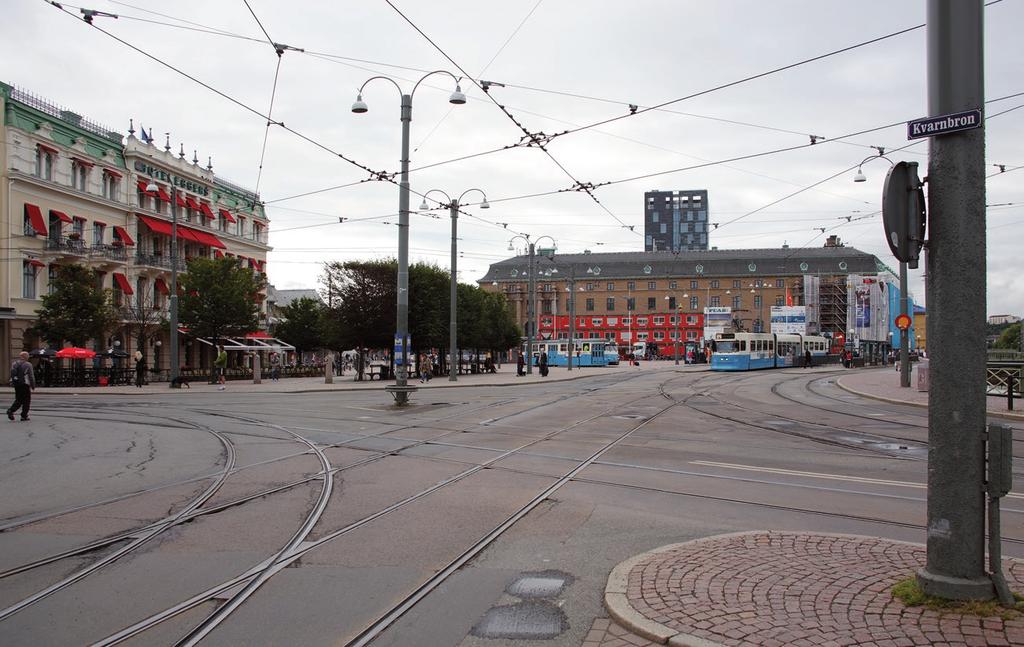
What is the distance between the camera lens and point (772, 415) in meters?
19.2

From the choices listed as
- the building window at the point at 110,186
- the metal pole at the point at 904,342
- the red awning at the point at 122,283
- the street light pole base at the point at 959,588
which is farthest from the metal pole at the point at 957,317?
the building window at the point at 110,186

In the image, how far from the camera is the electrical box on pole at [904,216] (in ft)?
15.4

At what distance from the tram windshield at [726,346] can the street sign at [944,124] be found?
4968 cm

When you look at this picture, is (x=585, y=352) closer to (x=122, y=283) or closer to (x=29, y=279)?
(x=122, y=283)

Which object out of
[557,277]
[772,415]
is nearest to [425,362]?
[772,415]

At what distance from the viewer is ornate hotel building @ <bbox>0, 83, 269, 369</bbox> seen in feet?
135

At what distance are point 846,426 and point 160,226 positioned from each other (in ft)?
158

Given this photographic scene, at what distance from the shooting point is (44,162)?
4328 centimetres

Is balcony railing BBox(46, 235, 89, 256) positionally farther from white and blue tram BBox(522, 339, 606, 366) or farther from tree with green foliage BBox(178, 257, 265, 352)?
white and blue tram BBox(522, 339, 606, 366)

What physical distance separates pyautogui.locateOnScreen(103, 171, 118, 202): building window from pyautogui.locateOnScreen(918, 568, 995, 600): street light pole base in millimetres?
52747

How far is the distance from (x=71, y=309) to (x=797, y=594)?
138 feet

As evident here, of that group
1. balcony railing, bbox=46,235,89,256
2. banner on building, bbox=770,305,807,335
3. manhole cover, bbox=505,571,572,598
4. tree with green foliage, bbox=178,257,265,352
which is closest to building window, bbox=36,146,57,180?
balcony railing, bbox=46,235,89,256

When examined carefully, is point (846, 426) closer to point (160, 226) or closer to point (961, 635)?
point (961, 635)

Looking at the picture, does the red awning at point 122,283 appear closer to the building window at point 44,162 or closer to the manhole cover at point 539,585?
the building window at point 44,162
